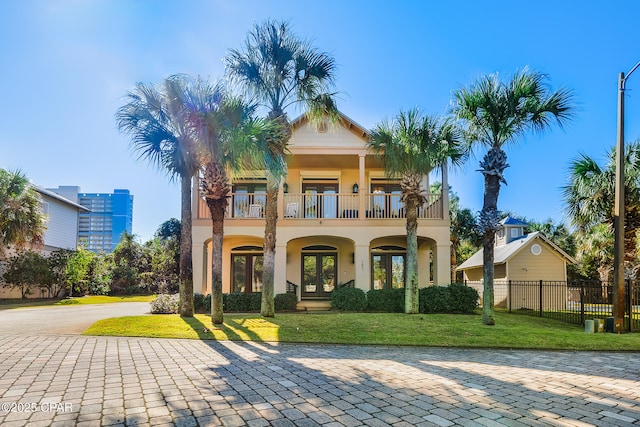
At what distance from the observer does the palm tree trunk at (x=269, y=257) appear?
41.3ft

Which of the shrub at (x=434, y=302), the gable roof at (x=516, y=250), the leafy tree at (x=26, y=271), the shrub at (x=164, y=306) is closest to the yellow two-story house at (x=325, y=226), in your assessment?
the shrub at (x=434, y=302)

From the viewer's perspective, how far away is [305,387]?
5.36 metres

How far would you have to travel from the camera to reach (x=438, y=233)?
17125mm

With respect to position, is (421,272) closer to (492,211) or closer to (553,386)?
(492,211)

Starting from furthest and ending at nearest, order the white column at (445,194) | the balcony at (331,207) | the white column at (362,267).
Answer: the balcony at (331,207)
the white column at (445,194)
the white column at (362,267)

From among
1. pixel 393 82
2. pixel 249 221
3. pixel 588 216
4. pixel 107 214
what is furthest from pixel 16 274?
pixel 107 214

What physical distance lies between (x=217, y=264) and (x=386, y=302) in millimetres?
6922

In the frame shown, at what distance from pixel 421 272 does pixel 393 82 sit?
948 centimetres

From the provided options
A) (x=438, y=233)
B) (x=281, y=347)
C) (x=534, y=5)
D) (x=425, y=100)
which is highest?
(x=534, y=5)

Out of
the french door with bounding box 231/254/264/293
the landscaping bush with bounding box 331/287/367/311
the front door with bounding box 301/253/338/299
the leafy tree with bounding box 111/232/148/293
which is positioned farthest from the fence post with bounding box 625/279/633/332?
the leafy tree with bounding box 111/232/148/293

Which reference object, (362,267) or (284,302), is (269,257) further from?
(362,267)

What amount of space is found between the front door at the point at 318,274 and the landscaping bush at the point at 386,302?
418cm

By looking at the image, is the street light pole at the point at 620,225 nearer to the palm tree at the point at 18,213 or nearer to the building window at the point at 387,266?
the building window at the point at 387,266

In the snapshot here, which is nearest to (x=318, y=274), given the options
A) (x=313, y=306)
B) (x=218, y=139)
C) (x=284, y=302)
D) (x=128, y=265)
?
(x=313, y=306)
